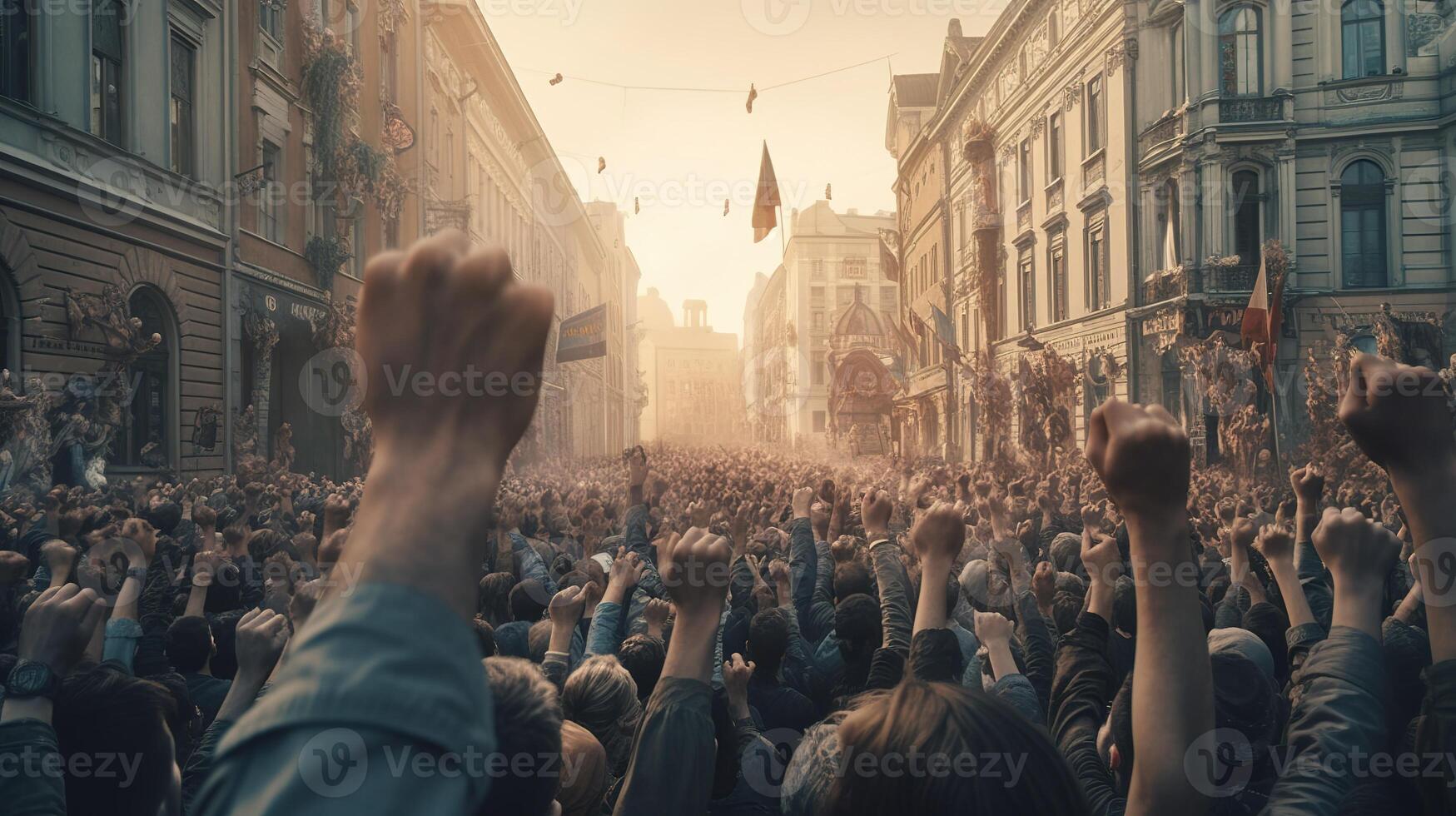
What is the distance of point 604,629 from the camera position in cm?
389

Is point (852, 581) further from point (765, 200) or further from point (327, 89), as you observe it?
point (765, 200)

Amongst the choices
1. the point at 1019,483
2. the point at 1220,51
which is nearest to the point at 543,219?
the point at 1220,51

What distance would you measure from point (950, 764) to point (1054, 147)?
105 ft

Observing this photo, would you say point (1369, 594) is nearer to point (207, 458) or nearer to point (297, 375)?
point (207, 458)

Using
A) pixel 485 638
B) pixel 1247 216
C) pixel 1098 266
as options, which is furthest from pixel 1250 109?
pixel 485 638

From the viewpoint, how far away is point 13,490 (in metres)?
10.5

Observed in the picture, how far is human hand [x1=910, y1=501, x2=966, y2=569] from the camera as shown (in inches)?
106

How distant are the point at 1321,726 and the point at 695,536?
55.5 inches

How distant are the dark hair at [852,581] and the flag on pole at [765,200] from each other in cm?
2646

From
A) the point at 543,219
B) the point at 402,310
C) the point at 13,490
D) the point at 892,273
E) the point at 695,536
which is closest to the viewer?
the point at 402,310

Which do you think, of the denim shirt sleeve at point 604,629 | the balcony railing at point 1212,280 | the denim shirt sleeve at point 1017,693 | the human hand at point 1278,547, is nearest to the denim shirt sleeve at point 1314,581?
the human hand at point 1278,547

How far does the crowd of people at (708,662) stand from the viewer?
2.82ft

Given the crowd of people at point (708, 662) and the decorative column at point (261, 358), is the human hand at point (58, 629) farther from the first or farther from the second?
the decorative column at point (261, 358)

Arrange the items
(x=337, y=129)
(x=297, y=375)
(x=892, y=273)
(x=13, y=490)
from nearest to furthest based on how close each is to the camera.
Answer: (x=13, y=490), (x=337, y=129), (x=297, y=375), (x=892, y=273)
